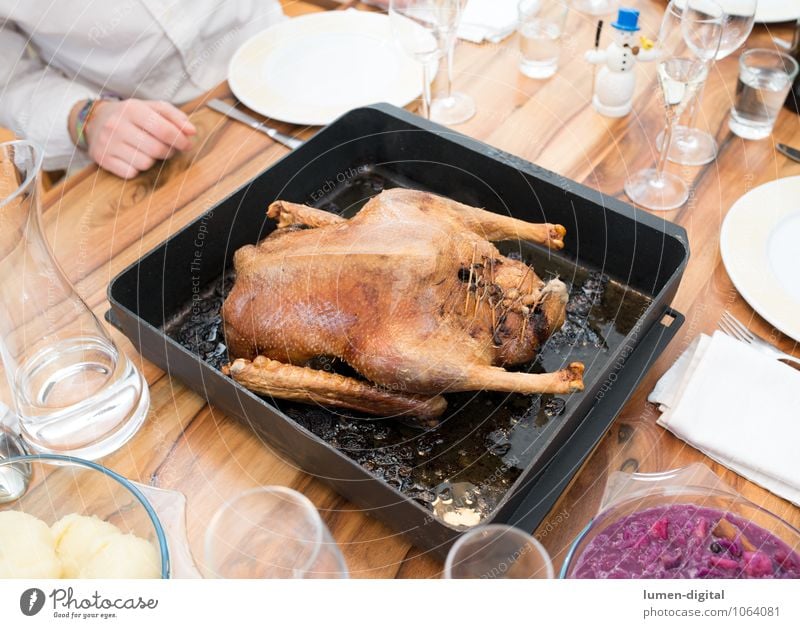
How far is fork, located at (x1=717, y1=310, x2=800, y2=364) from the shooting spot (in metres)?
1.07

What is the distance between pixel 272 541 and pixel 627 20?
1.15 meters

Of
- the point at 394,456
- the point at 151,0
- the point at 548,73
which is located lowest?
the point at 394,456

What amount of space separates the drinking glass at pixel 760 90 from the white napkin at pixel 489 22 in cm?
52

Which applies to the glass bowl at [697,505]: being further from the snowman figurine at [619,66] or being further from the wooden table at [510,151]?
the snowman figurine at [619,66]

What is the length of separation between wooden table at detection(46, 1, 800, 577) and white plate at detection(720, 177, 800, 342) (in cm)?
3

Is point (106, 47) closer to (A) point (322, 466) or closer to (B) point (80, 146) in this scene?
(B) point (80, 146)

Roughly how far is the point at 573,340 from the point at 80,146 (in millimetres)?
1147

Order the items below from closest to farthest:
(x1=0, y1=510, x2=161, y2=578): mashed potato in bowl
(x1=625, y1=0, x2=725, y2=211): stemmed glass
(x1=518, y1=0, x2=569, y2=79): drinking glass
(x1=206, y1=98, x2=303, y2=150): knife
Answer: (x1=0, y1=510, x2=161, y2=578): mashed potato in bowl
(x1=625, y1=0, x2=725, y2=211): stemmed glass
(x1=206, y1=98, x2=303, y2=150): knife
(x1=518, y1=0, x2=569, y2=79): drinking glass

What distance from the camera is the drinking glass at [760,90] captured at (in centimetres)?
143

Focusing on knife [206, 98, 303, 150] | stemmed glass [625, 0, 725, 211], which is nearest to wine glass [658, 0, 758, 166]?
stemmed glass [625, 0, 725, 211]

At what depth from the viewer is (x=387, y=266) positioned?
39.4 inches

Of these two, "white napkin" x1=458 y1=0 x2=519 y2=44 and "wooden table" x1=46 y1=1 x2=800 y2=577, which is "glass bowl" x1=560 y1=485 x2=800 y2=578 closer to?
"wooden table" x1=46 y1=1 x2=800 y2=577

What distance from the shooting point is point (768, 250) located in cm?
121

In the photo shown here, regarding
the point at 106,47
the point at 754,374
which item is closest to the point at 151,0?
the point at 106,47
